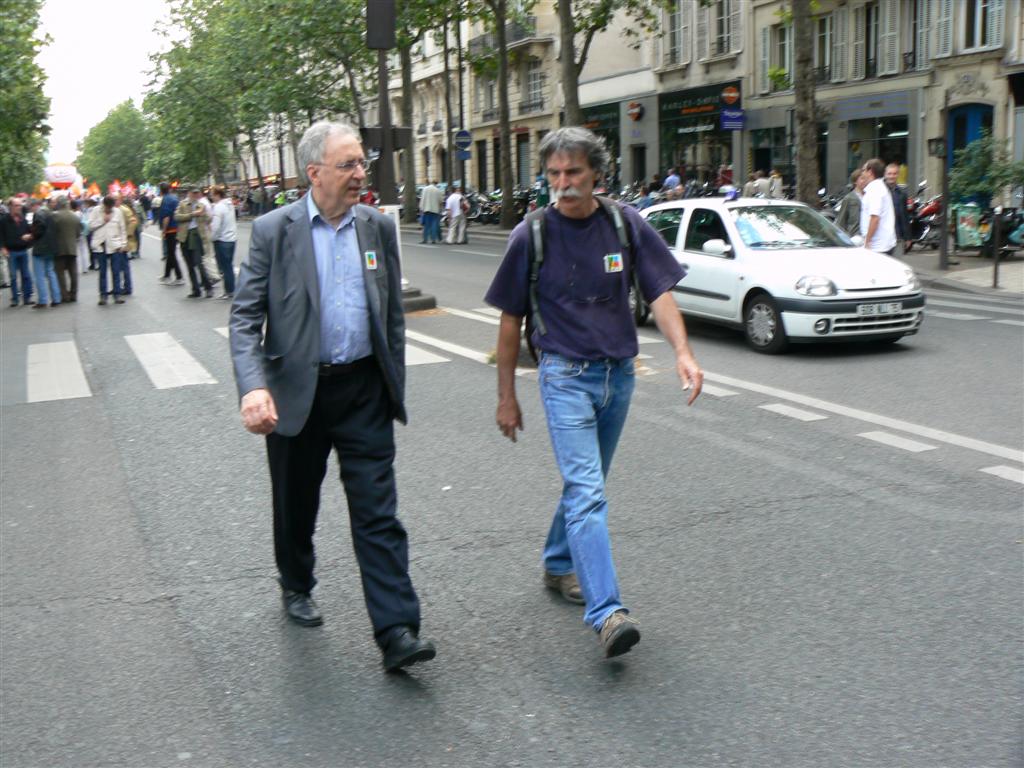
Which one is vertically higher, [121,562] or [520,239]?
[520,239]

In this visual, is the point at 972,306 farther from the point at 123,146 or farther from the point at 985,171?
the point at 123,146

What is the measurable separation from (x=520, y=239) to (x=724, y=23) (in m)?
37.0

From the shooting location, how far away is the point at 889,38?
31.4 meters

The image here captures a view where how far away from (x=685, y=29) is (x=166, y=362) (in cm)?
3269

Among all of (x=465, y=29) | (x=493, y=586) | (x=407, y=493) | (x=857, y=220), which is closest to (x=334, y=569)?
(x=493, y=586)

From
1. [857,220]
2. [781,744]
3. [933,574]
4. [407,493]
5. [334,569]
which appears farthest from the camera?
[857,220]

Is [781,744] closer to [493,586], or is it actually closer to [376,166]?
[493,586]

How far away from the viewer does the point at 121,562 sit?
17.9ft

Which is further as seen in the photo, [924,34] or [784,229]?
[924,34]

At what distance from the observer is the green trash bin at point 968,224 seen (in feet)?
66.3

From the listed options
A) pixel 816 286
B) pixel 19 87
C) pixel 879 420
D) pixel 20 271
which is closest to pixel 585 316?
pixel 879 420

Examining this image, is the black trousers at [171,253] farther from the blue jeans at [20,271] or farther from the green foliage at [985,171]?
the green foliage at [985,171]

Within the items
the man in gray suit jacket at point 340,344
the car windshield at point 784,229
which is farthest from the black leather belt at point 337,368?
the car windshield at point 784,229

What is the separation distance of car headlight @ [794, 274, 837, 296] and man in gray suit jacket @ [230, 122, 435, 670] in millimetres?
7502
